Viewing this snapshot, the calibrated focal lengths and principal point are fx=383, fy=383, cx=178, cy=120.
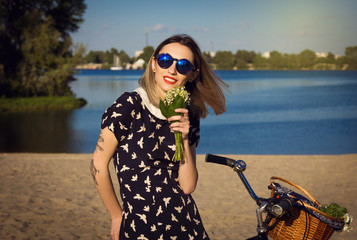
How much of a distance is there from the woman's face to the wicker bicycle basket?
87 cm

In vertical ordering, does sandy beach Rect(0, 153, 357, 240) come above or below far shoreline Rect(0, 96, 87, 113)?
above

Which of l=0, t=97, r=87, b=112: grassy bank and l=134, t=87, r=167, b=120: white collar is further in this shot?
l=0, t=97, r=87, b=112: grassy bank

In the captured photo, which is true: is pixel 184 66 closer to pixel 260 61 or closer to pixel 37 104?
pixel 37 104

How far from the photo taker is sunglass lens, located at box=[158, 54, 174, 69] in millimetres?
2303

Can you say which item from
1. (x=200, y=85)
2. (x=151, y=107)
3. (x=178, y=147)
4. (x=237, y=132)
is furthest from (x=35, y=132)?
(x=178, y=147)

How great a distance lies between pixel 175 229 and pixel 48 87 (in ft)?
133

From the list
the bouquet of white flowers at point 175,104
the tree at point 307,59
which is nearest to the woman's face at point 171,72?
the bouquet of white flowers at point 175,104

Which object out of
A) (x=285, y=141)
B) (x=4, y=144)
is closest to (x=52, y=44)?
(x=4, y=144)

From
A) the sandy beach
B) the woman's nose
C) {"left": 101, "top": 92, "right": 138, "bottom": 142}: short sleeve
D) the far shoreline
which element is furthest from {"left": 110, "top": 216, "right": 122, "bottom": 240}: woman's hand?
the far shoreline

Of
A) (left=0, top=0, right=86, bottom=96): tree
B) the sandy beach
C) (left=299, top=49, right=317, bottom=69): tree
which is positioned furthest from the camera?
(left=299, top=49, right=317, bottom=69): tree

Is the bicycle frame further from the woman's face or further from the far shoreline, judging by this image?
the far shoreline

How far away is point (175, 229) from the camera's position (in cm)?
218

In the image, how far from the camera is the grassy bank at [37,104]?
36.6 metres

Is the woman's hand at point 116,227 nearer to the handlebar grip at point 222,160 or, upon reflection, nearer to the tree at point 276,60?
the handlebar grip at point 222,160
